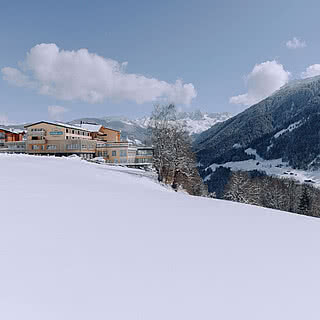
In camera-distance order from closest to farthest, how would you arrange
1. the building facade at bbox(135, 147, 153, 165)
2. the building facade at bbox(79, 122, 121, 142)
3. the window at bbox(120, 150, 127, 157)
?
the window at bbox(120, 150, 127, 157)
the building facade at bbox(135, 147, 153, 165)
the building facade at bbox(79, 122, 121, 142)

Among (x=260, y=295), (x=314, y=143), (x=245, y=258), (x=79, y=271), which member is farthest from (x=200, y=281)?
(x=314, y=143)

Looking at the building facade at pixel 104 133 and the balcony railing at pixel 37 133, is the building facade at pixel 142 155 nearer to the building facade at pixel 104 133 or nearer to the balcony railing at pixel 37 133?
the building facade at pixel 104 133

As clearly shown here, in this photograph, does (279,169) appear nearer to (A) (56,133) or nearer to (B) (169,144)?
(A) (56,133)

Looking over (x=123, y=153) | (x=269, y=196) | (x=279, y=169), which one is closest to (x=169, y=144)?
(x=123, y=153)

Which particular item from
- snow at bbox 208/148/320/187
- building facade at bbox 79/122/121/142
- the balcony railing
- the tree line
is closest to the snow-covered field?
the tree line

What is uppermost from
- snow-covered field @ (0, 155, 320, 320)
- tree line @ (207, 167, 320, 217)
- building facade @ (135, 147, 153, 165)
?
building facade @ (135, 147, 153, 165)

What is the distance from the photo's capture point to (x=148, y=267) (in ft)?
12.8

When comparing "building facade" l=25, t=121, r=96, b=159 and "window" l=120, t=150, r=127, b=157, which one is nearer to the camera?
"building facade" l=25, t=121, r=96, b=159

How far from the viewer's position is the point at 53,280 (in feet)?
11.2

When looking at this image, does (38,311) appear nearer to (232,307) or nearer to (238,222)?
(232,307)

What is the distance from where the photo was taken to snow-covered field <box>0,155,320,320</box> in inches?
118

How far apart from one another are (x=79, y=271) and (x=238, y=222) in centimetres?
490

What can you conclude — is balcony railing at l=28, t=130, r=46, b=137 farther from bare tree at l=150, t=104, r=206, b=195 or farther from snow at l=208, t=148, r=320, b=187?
snow at l=208, t=148, r=320, b=187

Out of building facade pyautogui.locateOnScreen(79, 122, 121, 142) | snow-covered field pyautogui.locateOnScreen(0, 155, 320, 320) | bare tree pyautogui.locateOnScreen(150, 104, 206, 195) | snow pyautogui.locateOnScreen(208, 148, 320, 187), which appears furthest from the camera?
snow pyautogui.locateOnScreen(208, 148, 320, 187)
